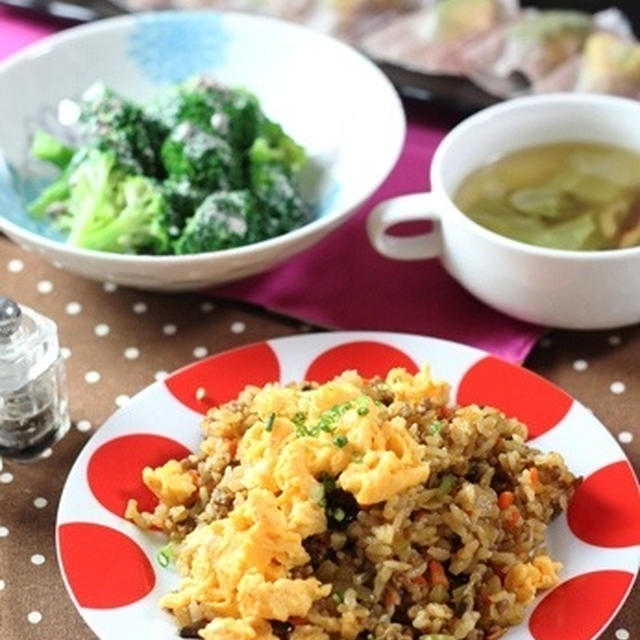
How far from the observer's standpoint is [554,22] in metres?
2.76

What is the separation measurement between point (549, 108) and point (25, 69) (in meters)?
→ 0.94

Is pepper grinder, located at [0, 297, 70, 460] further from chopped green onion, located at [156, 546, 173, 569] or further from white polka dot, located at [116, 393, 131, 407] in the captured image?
chopped green onion, located at [156, 546, 173, 569]

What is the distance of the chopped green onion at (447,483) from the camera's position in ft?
5.49

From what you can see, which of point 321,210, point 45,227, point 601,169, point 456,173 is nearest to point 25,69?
point 45,227

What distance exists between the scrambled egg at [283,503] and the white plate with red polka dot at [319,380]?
71 mm

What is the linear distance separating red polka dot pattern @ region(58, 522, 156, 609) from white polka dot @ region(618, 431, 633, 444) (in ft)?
2.32

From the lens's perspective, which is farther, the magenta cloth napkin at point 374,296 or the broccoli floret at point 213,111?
the broccoli floret at point 213,111

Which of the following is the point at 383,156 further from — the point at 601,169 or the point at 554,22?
the point at 554,22

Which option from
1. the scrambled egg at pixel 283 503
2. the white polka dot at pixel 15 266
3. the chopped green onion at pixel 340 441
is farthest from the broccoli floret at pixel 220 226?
the chopped green onion at pixel 340 441

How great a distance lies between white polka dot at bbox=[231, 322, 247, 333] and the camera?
2189mm

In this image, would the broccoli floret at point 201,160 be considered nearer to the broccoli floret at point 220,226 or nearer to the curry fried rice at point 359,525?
the broccoli floret at point 220,226

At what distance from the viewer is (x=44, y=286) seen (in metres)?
2.29

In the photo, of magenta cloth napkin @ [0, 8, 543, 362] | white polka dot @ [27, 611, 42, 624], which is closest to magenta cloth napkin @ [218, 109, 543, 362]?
magenta cloth napkin @ [0, 8, 543, 362]

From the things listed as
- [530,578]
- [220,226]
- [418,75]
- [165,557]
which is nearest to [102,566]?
[165,557]
